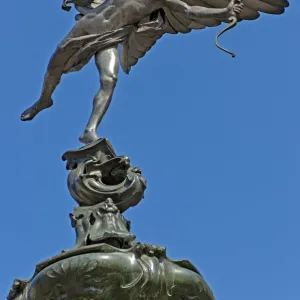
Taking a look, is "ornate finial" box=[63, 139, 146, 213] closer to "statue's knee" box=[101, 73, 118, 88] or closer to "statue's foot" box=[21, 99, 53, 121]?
"statue's knee" box=[101, 73, 118, 88]

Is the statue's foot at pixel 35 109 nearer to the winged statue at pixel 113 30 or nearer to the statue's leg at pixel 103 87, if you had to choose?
the winged statue at pixel 113 30

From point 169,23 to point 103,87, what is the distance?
1291 mm

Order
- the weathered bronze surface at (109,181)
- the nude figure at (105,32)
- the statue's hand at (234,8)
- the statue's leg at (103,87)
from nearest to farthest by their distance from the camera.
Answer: the weathered bronze surface at (109,181)
the statue's leg at (103,87)
the statue's hand at (234,8)
the nude figure at (105,32)

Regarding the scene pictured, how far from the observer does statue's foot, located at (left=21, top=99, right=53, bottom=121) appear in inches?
460

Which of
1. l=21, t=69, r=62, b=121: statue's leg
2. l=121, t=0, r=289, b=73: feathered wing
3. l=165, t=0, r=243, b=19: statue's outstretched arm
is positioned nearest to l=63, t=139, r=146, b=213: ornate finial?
l=21, t=69, r=62, b=121: statue's leg

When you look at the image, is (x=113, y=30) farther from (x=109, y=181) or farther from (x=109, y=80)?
(x=109, y=181)

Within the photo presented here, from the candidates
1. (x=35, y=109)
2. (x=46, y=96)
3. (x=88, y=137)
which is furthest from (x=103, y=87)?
(x=35, y=109)

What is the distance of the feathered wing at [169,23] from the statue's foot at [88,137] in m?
1.47

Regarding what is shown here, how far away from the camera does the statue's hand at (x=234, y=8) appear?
35.9 feet

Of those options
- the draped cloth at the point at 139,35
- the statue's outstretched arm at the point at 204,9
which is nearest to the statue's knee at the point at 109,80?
the draped cloth at the point at 139,35

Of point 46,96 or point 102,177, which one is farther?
point 46,96

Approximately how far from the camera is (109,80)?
11039 mm

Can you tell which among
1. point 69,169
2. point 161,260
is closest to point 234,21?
point 69,169

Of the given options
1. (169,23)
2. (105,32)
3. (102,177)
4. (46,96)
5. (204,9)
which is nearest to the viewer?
(102,177)
